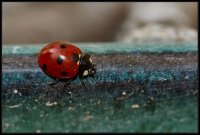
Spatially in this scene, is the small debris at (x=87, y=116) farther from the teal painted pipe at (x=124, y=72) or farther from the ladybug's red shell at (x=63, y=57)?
the ladybug's red shell at (x=63, y=57)

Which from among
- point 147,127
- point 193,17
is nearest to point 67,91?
point 147,127

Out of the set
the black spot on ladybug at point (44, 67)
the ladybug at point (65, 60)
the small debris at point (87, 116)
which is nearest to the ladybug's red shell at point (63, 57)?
the ladybug at point (65, 60)

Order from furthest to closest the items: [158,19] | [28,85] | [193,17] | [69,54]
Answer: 1. [193,17]
2. [158,19]
3. [69,54]
4. [28,85]

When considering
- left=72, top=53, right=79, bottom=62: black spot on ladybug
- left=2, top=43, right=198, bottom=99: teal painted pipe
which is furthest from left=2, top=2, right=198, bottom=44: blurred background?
left=2, top=43, right=198, bottom=99: teal painted pipe

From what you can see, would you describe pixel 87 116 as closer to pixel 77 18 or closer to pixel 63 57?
pixel 63 57

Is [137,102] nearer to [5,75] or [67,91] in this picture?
[67,91]

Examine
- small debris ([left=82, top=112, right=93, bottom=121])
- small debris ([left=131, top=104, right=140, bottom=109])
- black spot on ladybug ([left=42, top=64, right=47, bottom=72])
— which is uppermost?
black spot on ladybug ([left=42, top=64, right=47, bottom=72])

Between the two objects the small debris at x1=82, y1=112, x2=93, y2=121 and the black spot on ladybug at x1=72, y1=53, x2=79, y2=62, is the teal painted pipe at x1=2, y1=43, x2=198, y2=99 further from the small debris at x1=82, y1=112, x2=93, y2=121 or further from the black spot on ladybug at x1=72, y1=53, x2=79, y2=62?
the black spot on ladybug at x1=72, y1=53, x2=79, y2=62
